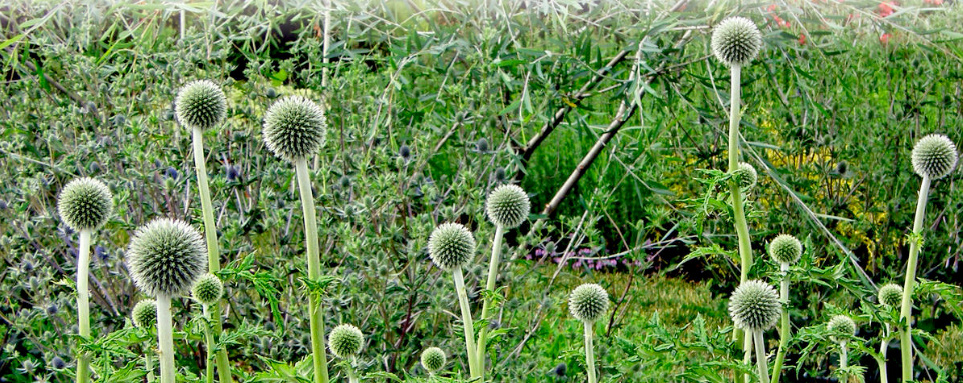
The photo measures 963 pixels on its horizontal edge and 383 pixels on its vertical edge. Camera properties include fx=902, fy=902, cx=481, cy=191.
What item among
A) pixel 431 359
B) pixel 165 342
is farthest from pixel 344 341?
pixel 165 342

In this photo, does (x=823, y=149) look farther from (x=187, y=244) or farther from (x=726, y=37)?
(x=187, y=244)

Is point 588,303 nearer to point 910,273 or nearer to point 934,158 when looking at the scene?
point 910,273

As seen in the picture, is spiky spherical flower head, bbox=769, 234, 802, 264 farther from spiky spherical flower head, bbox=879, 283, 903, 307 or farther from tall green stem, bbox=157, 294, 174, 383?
tall green stem, bbox=157, 294, 174, 383

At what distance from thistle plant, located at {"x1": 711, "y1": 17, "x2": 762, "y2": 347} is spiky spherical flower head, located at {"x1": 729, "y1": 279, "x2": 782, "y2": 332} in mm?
73

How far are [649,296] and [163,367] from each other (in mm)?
3976

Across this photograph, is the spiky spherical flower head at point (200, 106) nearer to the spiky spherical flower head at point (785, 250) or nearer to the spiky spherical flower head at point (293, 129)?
the spiky spherical flower head at point (293, 129)

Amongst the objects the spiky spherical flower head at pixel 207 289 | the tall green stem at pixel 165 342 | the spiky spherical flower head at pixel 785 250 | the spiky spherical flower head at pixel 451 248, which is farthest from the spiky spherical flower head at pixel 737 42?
the tall green stem at pixel 165 342

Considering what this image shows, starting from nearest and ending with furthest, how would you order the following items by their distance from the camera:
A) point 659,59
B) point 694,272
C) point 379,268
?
point 379,268 < point 659,59 < point 694,272

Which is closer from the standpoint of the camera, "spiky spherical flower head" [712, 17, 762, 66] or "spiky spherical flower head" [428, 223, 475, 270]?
"spiky spherical flower head" [428, 223, 475, 270]

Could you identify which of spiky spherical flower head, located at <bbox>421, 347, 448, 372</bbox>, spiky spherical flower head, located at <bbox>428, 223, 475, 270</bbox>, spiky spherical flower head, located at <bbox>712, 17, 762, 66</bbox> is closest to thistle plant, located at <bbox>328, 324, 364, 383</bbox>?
spiky spherical flower head, located at <bbox>421, 347, 448, 372</bbox>

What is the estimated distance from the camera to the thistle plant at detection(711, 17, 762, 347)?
1.92 metres

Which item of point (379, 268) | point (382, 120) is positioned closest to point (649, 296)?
point (382, 120)

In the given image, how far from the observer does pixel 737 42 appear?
7.09 feet

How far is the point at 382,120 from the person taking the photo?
308cm
